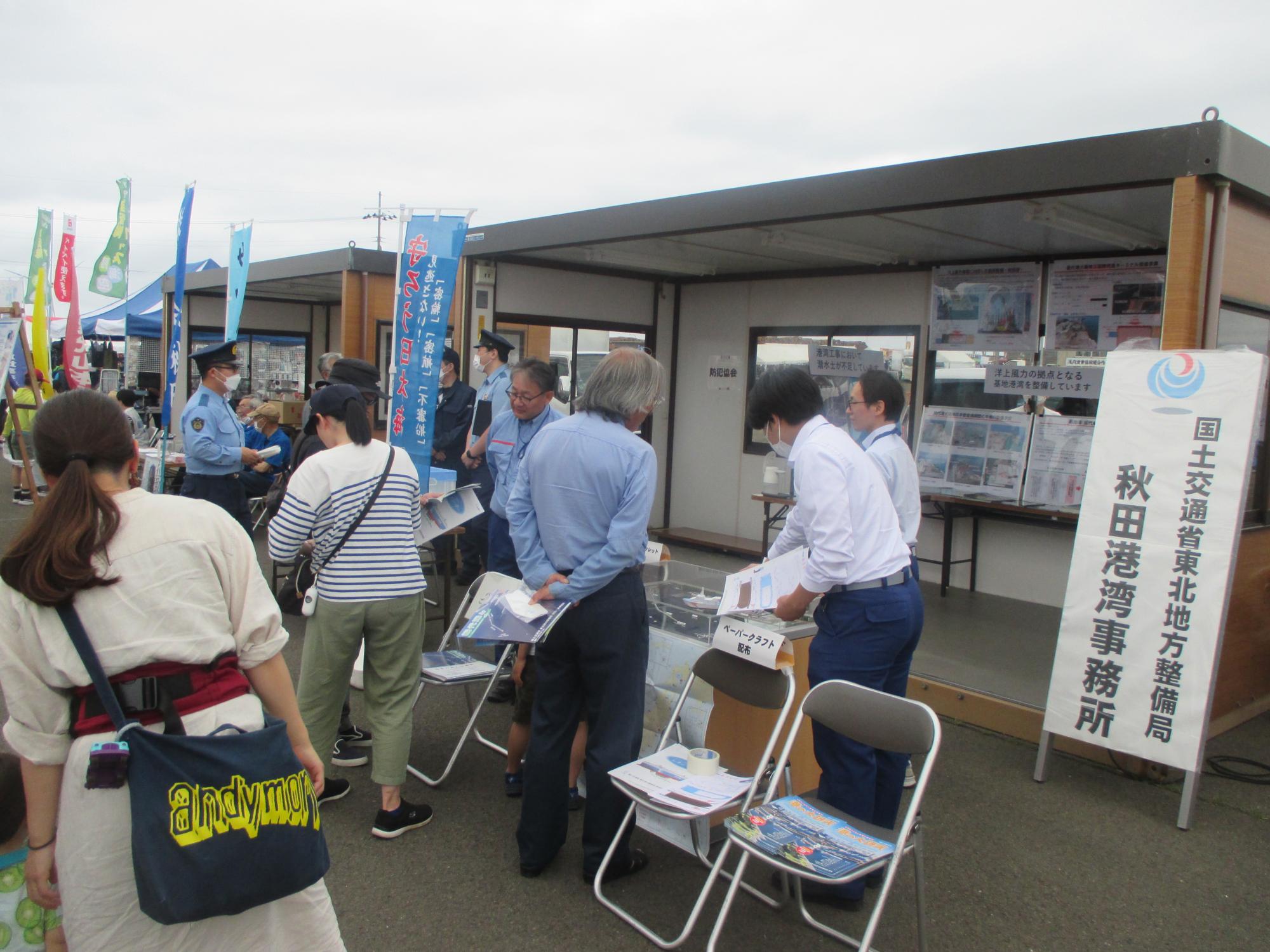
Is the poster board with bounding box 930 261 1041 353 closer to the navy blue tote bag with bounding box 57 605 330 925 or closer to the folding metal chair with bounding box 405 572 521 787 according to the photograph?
the folding metal chair with bounding box 405 572 521 787

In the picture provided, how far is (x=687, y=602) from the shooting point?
402 centimetres

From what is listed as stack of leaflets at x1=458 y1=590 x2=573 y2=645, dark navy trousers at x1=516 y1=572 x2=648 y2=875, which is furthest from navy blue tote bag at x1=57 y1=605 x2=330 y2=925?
dark navy trousers at x1=516 y1=572 x2=648 y2=875

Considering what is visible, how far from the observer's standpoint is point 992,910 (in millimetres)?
3129

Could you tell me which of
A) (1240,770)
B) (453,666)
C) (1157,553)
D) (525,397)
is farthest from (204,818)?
(1240,770)

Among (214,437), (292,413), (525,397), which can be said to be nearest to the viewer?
(525,397)

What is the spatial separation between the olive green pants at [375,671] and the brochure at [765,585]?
116 cm

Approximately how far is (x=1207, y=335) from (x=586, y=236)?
3.86 meters

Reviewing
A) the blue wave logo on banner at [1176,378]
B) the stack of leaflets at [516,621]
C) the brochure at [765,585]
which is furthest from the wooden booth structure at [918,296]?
the stack of leaflets at [516,621]

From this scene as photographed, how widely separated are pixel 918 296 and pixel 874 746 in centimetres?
533

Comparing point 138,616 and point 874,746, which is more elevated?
point 138,616

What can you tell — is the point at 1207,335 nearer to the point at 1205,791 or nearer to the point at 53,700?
the point at 1205,791

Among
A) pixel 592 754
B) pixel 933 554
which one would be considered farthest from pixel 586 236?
pixel 592 754

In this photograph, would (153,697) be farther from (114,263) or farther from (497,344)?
(114,263)

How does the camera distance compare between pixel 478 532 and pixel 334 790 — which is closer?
pixel 334 790
